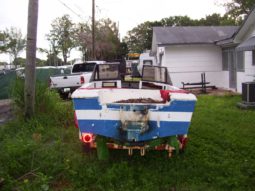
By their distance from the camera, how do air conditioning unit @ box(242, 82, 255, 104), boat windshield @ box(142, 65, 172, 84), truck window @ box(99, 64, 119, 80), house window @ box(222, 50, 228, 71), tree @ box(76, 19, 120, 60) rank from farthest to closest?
tree @ box(76, 19, 120, 60), house window @ box(222, 50, 228, 71), air conditioning unit @ box(242, 82, 255, 104), truck window @ box(99, 64, 119, 80), boat windshield @ box(142, 65, 172, 84)

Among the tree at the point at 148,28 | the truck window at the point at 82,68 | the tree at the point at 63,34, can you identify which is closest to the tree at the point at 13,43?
the tree at the point at 63,34

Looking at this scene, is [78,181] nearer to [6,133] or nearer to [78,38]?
[6,133]

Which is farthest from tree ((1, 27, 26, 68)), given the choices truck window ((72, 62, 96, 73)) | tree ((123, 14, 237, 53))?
truck window ((72, 62, 96, 73))

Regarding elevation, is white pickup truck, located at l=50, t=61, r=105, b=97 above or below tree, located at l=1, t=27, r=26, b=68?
below

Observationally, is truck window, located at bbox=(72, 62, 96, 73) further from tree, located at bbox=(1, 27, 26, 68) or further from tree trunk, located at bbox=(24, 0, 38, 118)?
tree, located at bbox=(1, 27, 26, 68)

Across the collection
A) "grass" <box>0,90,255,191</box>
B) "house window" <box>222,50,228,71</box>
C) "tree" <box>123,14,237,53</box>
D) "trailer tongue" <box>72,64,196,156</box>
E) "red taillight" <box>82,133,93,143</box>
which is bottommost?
"grass" <box>0,90,255,191</box>

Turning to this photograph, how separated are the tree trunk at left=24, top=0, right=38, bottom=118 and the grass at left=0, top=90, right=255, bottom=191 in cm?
75

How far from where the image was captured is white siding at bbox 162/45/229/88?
19328mm

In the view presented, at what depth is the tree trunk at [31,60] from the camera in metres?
8.08

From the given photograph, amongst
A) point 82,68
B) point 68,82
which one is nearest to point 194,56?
point 82,68

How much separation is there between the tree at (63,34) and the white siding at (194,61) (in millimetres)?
34293

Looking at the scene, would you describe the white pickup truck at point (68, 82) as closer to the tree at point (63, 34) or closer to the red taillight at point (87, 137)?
the red taillight at point (87, 137)

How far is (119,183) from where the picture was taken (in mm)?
4742

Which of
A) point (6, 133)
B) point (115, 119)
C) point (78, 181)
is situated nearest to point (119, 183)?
point (78, 181)
